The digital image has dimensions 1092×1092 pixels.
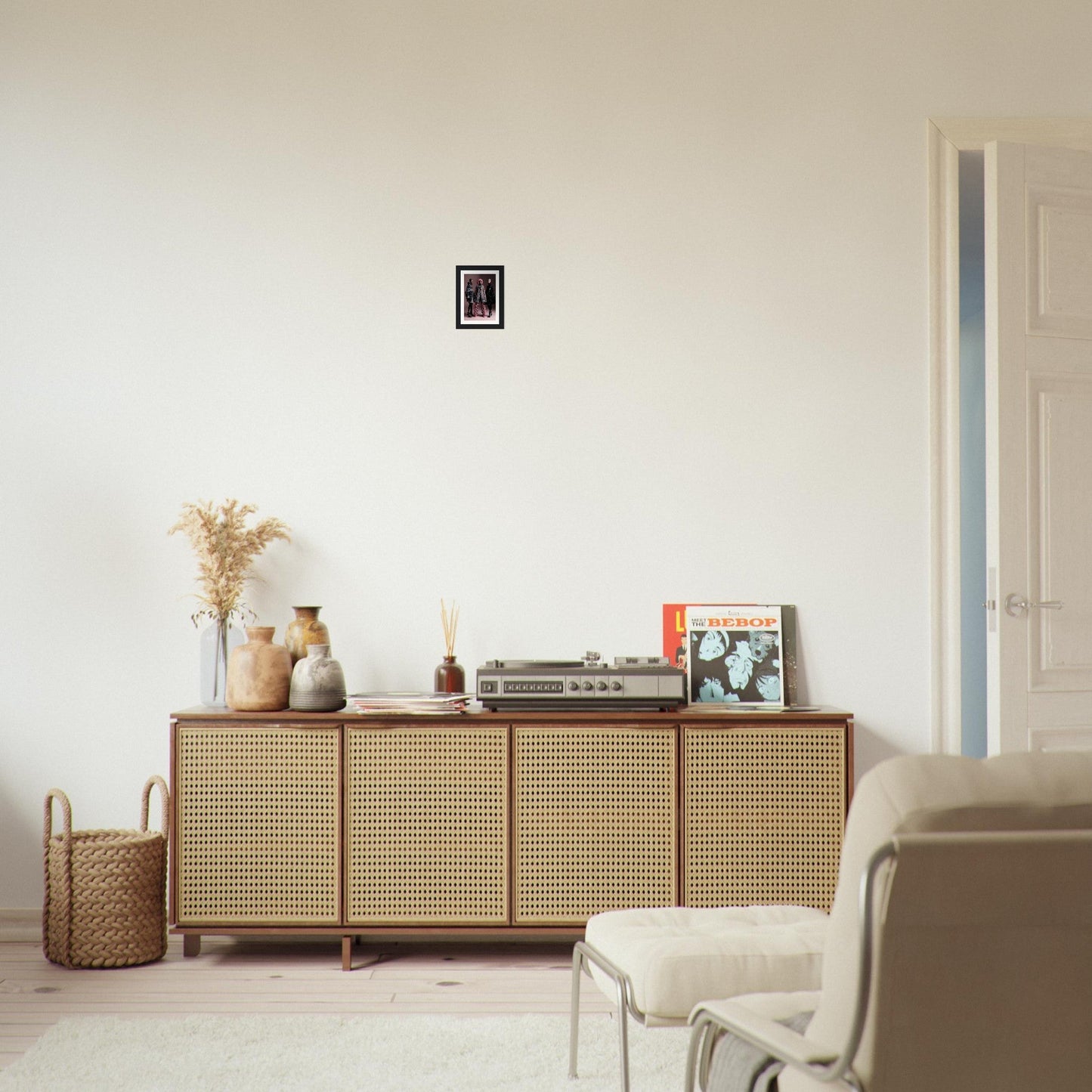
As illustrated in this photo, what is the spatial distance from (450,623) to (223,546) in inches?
30.4

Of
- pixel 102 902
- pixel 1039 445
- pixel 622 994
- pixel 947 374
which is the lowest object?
pixel 102 902

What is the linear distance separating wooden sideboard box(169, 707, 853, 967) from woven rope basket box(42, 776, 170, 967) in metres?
0.13

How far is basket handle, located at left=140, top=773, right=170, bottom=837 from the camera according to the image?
3.51 metres

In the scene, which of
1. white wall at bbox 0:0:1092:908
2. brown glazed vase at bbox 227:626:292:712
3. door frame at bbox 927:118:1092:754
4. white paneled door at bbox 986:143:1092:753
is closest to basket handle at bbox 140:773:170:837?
white wall at bbox 0:0:1092:908

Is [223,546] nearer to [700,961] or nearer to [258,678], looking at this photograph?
[258,678]

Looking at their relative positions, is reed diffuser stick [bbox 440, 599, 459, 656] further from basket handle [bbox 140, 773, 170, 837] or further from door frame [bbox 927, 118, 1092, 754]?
door frame [bbox 927, 118, 1092, 754]

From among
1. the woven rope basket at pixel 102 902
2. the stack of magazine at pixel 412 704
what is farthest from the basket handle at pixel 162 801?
the stack of magazine at pixel 412 704

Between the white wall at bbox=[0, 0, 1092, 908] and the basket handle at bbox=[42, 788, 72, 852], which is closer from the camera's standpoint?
the basket handle at bbox=[42, 788, 72, 852]

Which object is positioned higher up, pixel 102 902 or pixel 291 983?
pixel 102 902

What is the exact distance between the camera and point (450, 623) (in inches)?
151

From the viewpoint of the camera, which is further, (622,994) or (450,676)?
(450,676)

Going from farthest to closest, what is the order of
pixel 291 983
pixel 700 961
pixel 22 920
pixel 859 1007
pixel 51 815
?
pixel 22 920, pixel 51 815, pixel 291 983, pixel 700 961, pixel 859 1007

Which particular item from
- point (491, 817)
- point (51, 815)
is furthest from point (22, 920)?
point (491, 817)

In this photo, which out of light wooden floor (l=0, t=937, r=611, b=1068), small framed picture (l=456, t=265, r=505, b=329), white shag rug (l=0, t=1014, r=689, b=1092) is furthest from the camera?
small framed picture (l=456, t=265, r=505, b=329)
